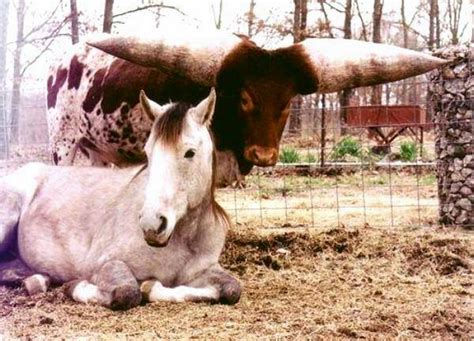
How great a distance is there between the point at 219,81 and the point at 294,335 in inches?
96.5

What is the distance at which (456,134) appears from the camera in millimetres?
7547

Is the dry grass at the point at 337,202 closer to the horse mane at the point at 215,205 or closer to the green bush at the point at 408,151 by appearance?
the green bush at the point at 408,151

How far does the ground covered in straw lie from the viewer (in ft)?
11.7

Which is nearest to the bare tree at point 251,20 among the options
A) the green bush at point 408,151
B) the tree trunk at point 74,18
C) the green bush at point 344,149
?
the green bush at point 344,149

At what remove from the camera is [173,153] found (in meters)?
3.96

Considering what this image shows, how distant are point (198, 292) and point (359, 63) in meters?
2.36

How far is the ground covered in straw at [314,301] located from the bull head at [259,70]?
91cm

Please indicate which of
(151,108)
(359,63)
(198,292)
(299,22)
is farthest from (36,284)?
(299,22)

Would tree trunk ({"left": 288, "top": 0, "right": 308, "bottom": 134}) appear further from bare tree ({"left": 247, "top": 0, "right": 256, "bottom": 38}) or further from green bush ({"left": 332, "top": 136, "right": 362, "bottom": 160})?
bare tree ({"left": 247, "top": 0, "right": 256, "bottom": 38})

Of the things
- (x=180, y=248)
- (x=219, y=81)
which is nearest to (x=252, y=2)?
(x=219, y=81)

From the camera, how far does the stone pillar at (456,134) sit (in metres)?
7.45

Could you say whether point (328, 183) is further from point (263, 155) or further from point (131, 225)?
point (131, 225)

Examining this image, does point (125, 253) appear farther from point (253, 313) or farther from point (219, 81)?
point (219, 81)

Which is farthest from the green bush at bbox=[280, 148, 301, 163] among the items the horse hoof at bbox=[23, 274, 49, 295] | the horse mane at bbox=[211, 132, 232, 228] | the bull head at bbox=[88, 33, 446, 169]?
the horse hoof at bbox=[23, 274, 49, 295]
